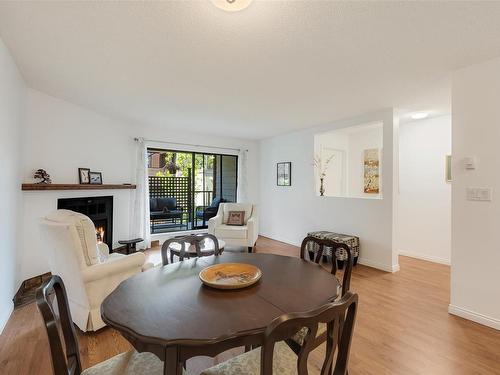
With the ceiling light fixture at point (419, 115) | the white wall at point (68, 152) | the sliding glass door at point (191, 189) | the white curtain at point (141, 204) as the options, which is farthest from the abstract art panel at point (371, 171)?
the white curtain at point (141, 204)

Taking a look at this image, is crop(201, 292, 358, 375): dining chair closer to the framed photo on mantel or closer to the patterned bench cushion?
the patterned bench cushion

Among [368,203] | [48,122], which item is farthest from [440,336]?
[48,122]

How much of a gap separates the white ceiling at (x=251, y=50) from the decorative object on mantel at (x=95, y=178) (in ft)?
3.66

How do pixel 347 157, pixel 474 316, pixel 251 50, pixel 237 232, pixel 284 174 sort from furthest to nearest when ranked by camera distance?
pixel 347 157
pixel 284 174
pixel 237 232
pixel 474 316
pixel 251 50

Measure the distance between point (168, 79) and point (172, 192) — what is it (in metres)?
3.75

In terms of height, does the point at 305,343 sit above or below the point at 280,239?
above

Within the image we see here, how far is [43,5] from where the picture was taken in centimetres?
164

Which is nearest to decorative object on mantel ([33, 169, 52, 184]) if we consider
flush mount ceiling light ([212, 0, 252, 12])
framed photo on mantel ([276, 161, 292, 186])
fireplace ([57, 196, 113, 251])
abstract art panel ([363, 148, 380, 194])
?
fireplace ([57, 196, 113, 251])

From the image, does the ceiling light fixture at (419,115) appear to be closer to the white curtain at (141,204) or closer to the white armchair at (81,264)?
the white armchair at (81,264)

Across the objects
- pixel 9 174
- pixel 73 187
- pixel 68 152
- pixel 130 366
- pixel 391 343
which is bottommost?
pixel 391 343

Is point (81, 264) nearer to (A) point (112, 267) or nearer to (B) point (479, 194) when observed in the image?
(A) point (112, 267)

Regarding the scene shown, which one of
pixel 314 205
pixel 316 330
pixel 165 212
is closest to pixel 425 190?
pixel 314 205

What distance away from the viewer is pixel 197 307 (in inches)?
44.3

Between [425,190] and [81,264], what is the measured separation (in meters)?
4.88
